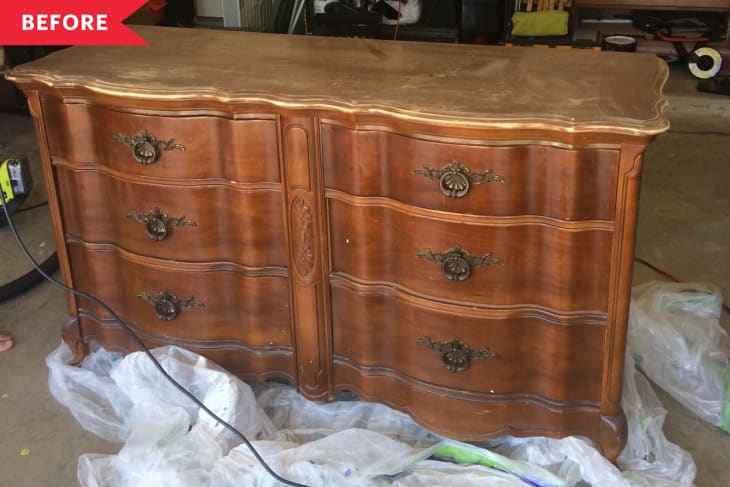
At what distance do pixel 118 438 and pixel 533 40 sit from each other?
2.75m

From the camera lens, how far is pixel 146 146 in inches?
63.0

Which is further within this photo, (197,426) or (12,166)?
(12,166)

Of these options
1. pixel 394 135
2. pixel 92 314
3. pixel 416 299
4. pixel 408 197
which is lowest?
pixel 92 314

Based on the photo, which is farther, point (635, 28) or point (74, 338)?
point (635, 28)

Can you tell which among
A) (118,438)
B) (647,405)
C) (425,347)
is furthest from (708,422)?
(118,438)

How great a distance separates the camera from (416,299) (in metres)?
1.56

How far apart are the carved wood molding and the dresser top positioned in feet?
0.66

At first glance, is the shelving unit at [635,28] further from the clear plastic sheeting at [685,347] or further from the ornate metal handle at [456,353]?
the ornate metal handle at [456,353]

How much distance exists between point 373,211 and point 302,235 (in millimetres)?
157

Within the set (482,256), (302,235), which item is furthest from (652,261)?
(302,235)

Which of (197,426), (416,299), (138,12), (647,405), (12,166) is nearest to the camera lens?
(416,299)

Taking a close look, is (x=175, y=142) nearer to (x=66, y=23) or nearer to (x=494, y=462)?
(x=66, y=23)

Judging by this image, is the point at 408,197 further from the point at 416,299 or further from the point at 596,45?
the point at 596,45

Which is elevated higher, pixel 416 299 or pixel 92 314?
pixel 416 299
